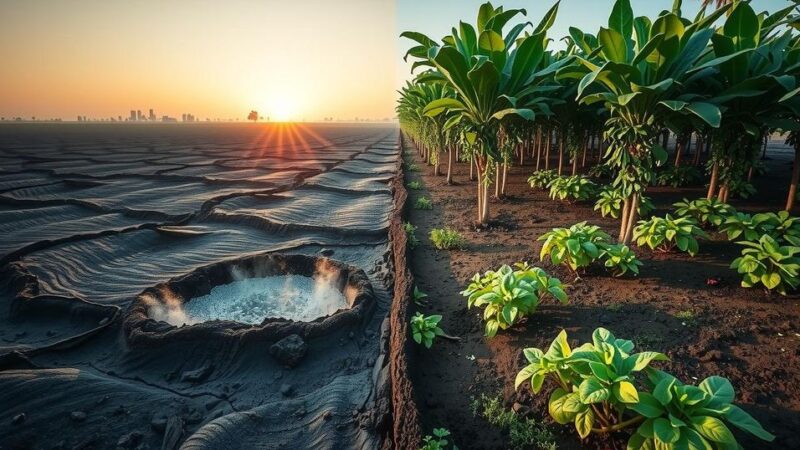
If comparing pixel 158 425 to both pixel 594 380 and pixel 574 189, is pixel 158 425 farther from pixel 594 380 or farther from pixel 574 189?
pixel 574 189

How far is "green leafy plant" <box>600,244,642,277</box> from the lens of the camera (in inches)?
188

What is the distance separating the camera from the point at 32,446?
315 cm

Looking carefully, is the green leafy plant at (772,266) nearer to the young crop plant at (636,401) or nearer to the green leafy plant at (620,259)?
the green leafy plant at (620,259)

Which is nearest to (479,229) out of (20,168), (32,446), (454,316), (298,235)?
(454,316)

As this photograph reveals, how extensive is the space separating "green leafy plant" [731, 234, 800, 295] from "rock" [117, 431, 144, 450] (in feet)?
20.9

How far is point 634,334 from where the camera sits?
3805mm

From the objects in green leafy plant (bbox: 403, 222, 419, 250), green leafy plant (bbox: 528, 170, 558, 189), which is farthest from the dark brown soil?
green leafy plant (bbox: 528, 170, 558, 189)

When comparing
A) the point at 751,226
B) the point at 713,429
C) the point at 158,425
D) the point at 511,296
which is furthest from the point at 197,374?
the point at 751,226

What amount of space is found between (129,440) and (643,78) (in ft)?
22.4

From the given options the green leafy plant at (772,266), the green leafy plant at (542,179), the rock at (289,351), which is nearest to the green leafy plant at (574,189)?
the green leafy plant at (542,179)

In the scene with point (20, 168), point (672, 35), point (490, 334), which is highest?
point (672, 35)

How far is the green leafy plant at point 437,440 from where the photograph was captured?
262cm

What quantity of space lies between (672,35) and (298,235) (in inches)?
284

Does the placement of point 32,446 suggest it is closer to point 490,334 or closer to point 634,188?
point 490,334
